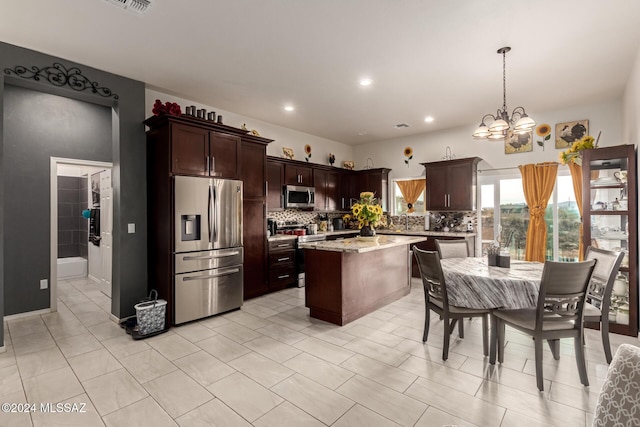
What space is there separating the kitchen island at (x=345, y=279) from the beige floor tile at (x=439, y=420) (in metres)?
1.63

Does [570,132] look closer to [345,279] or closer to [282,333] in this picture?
[345,279]

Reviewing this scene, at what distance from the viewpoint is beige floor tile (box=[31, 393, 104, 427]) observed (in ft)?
6.49

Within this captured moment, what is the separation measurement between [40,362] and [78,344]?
1.26 ft

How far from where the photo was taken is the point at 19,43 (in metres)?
2.96

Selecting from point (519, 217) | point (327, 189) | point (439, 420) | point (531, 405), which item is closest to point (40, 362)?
point (439, 420)

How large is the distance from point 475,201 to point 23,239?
7151 millimetres

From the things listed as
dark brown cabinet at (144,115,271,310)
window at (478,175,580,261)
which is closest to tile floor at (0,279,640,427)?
dark brown cabinet at (144,115,271,310)

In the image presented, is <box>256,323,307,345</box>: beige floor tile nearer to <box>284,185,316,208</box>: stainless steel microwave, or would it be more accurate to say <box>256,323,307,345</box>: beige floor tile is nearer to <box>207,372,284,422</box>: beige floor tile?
<box>207,372,284,422</box>: beige floor tile

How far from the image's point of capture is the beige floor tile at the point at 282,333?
3231 millimetres

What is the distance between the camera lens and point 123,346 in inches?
122

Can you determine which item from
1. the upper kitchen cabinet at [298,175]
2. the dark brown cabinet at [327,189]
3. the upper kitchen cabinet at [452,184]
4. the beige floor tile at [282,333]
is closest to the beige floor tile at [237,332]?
the beige floor tile at [282,333]

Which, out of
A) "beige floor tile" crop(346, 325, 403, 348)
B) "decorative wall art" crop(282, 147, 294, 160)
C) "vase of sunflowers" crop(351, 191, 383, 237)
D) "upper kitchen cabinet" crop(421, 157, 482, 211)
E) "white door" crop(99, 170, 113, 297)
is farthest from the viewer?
"decorative wall art" crop(282, 147, 294, 160)

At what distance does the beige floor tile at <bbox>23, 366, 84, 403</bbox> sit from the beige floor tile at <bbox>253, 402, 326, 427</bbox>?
1491mm

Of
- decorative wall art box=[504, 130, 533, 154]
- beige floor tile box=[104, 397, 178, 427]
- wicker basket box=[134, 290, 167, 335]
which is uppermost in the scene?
decorative wall art box=[504, 130, 533, 154]
